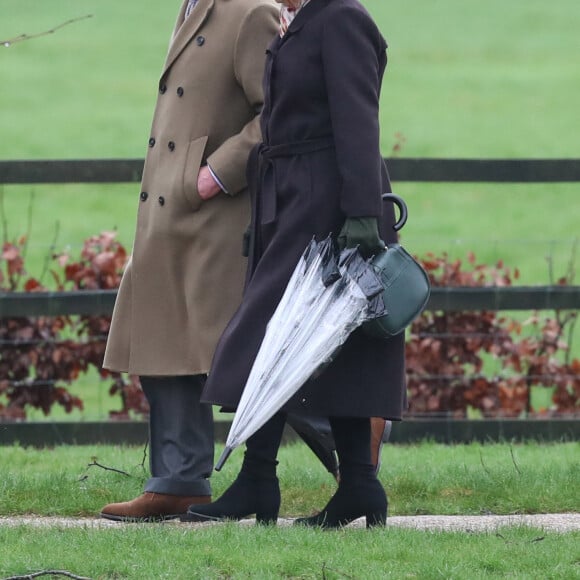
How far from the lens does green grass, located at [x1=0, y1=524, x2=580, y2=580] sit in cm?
461

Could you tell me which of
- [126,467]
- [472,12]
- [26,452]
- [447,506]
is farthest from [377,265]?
[472,12]

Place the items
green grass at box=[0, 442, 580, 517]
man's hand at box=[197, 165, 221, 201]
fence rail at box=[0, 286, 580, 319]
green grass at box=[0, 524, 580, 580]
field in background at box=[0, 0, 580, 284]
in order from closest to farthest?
green grass at box=[0, 524, 580, 580] < man's hand at box=[197, 165, 221, 201] < green grass at box=[0, 442, 580, 517] < fence rail at box=[0, 286, 580, 319] < field in background at box=[0, 0, 580, 284]

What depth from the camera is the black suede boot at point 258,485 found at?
17.7ft

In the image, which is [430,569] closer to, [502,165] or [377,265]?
[377,265]

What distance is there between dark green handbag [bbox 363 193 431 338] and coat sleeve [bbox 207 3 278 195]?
0.72m

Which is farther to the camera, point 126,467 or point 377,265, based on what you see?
point 126,467

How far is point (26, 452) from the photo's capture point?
7727mm

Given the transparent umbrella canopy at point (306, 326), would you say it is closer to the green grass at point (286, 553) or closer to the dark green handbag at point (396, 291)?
the dark green handbag at point (396, 291)

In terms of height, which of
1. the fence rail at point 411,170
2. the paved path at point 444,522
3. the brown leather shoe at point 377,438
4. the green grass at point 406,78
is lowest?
the paved path at point 444,522

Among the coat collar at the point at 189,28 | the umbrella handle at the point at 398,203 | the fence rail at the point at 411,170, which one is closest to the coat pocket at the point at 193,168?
the coat collar at the point at 189,28

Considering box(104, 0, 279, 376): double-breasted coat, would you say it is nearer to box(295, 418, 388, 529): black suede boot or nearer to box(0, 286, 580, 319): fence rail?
box(295, 418, 388, 529): black suede boot

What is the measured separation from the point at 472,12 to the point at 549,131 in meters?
11.4

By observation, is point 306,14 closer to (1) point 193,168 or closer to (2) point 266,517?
(1) point 193,168

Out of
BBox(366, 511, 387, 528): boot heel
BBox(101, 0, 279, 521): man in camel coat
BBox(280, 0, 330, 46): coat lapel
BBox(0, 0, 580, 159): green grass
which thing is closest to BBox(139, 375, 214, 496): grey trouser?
BBox(101, 0, 279, 521): man in camel coat
